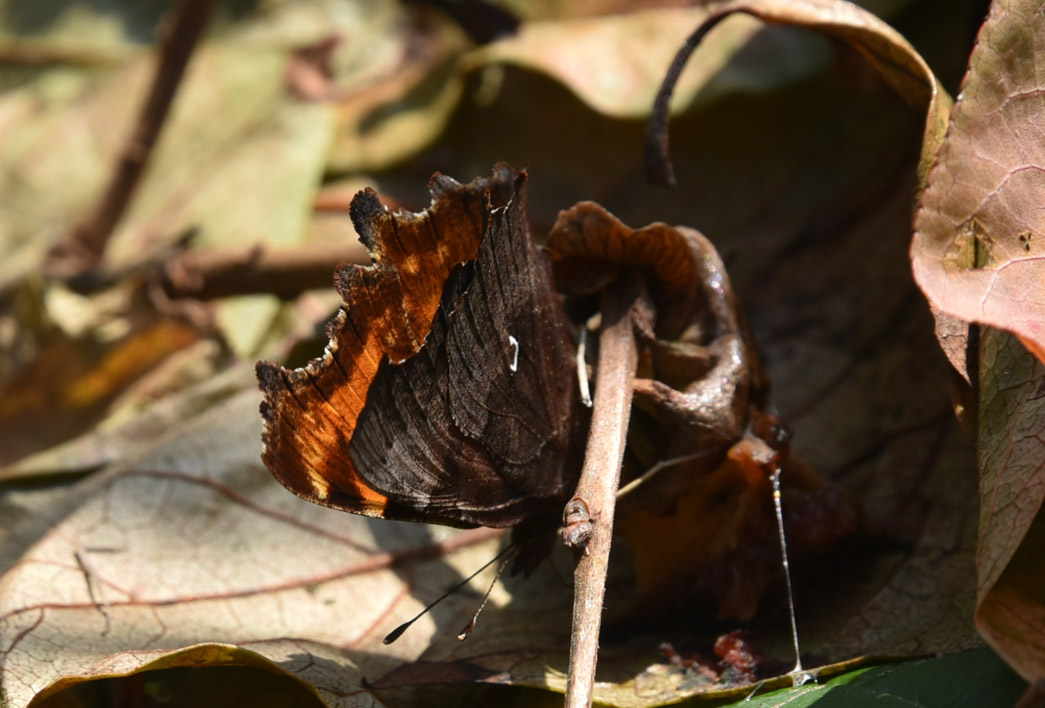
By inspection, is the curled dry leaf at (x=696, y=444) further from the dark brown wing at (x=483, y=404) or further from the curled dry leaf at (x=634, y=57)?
the curled dry leaf at (x=634, y=57)

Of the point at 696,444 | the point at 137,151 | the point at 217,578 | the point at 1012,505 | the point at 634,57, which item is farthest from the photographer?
the point at 137,151

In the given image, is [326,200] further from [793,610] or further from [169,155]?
[793,610]

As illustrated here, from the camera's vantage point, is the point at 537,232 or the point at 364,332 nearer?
the point at 364,332

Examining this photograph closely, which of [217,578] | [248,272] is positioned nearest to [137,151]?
[248,272]

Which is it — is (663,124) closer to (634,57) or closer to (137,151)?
(634,57)

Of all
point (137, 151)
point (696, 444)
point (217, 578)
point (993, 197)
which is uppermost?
point (993, 197)

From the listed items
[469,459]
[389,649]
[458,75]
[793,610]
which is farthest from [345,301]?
[458,75]

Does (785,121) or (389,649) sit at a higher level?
(785,121)

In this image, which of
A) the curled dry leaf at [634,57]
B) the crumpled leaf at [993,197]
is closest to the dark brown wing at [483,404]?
the crumpled leaf at [993,197]
